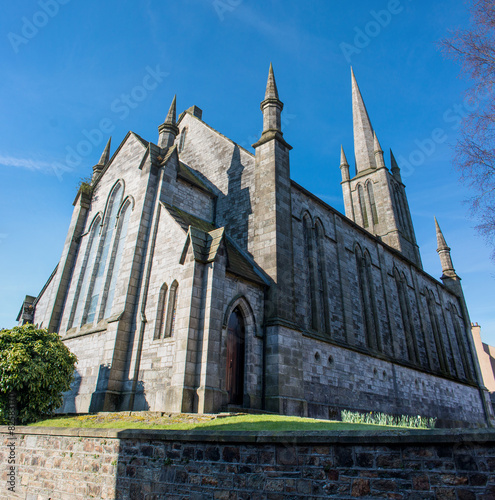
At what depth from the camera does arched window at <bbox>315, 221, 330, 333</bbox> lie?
57.5 ft

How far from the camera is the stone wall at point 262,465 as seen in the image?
14.7 ft

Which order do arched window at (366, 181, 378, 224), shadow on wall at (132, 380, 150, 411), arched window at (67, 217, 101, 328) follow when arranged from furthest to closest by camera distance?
arched window at (366, 181, 378, 224), arched window at (67, 217, 101, 328), shadow on wall at (132, 380, 150, 411)

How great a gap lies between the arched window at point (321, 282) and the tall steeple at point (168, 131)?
329 inches

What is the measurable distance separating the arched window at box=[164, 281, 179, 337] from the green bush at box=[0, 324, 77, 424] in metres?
3.45

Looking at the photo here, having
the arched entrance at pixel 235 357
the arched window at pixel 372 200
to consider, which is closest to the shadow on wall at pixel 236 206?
the arched entrance at pixel 235 357

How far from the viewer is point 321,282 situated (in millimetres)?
18578

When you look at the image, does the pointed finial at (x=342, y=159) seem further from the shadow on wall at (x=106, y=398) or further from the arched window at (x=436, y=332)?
the shadow on wall at (x=106, y=398)

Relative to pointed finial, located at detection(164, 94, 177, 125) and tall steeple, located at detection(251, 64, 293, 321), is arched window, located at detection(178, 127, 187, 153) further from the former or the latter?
tall steeple, located at detection(251, 64, 293, 321)

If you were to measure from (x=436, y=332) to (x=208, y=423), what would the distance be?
2522 cm

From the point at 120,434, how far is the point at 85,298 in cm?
1149

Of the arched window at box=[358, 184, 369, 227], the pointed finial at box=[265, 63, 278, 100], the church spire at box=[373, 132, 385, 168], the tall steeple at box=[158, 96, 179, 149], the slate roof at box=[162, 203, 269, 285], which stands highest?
the church spire at box=[373, 132, 385, 168]

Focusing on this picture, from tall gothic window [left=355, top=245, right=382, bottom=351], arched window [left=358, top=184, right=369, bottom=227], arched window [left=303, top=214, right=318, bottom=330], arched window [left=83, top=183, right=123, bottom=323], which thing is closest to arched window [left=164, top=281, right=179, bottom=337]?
arched window [left=83, top=183, right=123, bottom=323]

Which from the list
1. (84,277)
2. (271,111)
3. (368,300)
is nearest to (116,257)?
(84,277)

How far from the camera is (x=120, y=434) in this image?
745 centimetres
